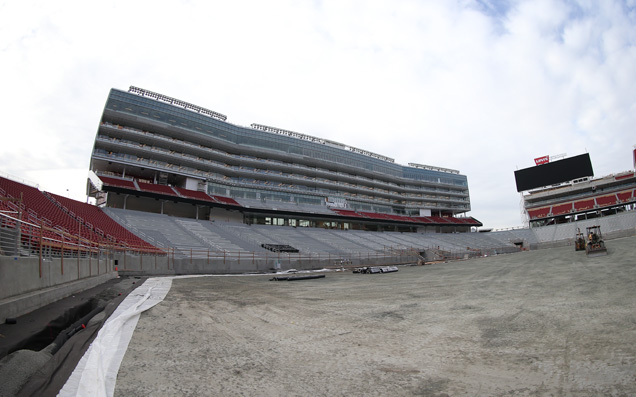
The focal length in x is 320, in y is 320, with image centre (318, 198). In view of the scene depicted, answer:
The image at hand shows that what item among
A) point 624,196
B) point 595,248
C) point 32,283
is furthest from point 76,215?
point 624,196

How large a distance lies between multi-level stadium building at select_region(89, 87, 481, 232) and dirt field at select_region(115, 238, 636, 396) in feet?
125

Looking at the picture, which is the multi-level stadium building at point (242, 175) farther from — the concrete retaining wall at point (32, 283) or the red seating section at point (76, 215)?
the concrete retaining wall at point (32, 283)

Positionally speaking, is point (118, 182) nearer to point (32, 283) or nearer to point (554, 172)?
point (32, 283)

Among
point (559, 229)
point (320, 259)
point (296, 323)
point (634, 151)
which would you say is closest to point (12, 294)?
point (296, 323)

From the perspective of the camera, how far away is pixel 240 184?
53.2m

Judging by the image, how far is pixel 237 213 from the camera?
50719 millimetres

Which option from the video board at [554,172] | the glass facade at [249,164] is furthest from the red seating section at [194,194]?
the video board at [554,172]

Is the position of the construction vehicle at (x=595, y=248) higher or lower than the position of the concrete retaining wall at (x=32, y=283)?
lower

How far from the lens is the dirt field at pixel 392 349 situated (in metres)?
3.47

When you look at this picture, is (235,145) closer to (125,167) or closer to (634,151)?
(125,167)

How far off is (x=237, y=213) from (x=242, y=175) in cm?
783

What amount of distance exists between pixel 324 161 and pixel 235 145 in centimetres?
1953

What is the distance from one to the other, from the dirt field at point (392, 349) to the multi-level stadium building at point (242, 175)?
1505 inches

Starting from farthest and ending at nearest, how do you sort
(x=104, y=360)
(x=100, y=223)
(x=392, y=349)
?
(x=100, y=223) → (x=392, y=349) → (x=104, y=360)
